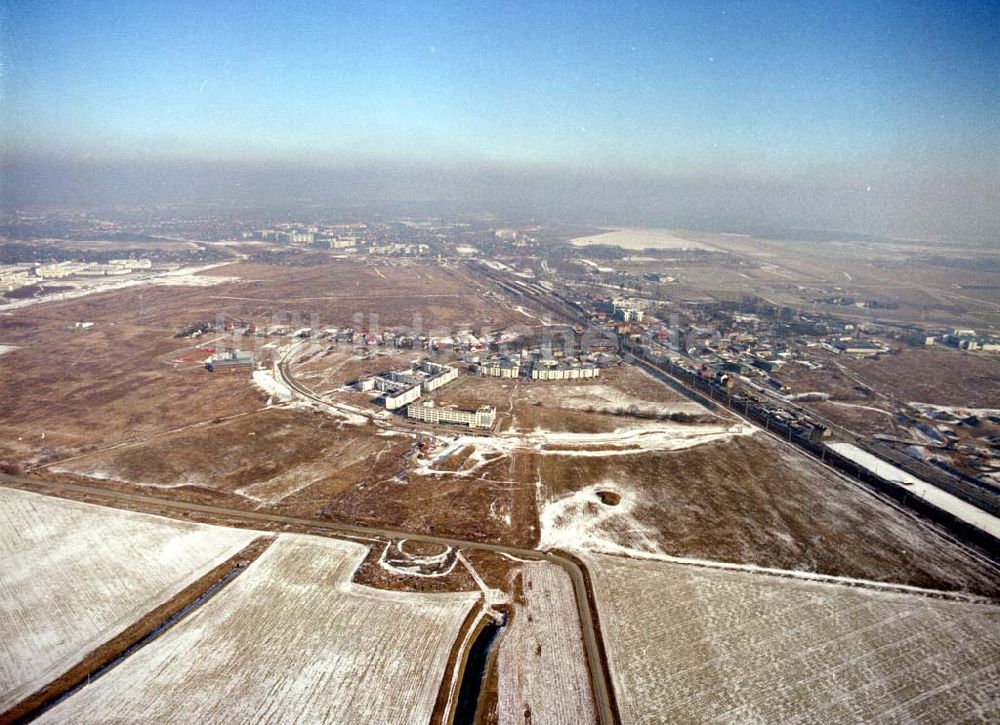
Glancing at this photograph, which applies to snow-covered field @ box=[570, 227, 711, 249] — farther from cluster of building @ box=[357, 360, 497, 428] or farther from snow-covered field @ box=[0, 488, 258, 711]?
snow-covered field @ box=[0, 488, 258, 711]

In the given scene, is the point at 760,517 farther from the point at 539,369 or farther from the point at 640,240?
the point at 640,240

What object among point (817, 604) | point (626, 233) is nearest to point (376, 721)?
point (817, 604)

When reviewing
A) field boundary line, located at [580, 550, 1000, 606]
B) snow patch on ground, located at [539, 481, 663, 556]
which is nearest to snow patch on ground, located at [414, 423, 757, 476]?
snow patch on ground, located at [539, 481, 663, 556]

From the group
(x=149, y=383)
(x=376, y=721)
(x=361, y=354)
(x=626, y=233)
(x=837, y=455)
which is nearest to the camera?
(x=376, y=721)

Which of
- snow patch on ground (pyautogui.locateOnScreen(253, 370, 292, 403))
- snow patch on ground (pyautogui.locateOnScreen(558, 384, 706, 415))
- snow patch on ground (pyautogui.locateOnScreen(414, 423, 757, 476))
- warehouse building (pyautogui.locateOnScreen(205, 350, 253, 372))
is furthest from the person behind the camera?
warehouse building (pyautogui.locateOnScreen(205, 350, 253, 372))

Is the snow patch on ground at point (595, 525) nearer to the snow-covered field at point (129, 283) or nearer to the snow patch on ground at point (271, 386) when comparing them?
the snow patch on ground at point (271, 386)

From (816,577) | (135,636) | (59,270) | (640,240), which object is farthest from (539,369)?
(640,240)

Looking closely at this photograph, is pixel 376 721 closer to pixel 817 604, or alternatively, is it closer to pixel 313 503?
pixel 313 503
